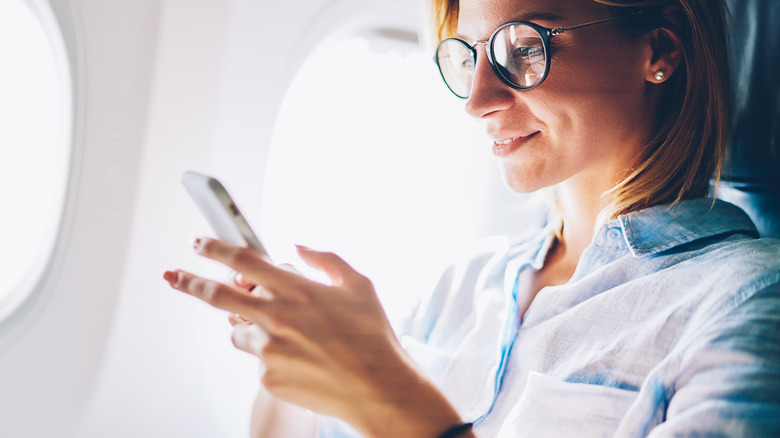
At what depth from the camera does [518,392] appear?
3.12 ft

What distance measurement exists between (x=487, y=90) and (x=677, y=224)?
15.5 inches

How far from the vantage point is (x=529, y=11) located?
935 mm

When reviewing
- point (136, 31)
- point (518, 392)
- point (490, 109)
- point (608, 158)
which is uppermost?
point (136, 31)

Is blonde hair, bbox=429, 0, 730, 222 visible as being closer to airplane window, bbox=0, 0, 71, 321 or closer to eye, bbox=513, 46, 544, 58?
eye, bbox=513, 46, 544, 58

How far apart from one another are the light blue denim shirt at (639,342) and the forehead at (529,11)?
358 millimetres

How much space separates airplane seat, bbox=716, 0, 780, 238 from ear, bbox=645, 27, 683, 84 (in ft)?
0.70

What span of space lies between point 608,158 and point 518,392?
46 cm

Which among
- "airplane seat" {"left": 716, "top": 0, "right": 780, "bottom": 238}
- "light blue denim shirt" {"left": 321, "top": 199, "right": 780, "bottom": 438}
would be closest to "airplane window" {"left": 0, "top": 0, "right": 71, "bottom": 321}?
"light blue denim shirt" {"left": 321, "top": 199, "right": 780, "bottom": 438}

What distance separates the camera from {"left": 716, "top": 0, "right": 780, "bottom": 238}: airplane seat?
106cm

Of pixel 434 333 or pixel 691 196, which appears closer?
pixel 691 196

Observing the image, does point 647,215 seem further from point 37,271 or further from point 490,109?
point 37,271

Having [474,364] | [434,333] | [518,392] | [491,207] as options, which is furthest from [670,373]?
[491,207]

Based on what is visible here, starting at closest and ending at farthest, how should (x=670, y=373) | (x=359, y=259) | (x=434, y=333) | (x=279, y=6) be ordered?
(x=670, y=373) → (x=434, y=333) → (x=279, y=6) → (x=359, y=259)

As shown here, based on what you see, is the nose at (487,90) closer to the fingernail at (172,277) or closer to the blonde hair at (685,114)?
the blonde hair at (685,114)
